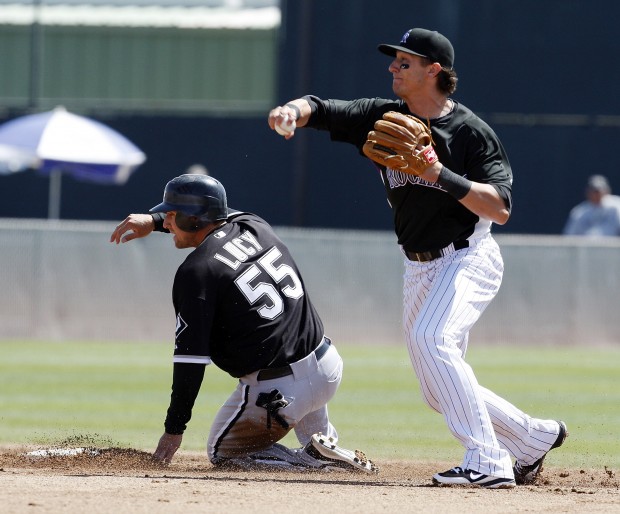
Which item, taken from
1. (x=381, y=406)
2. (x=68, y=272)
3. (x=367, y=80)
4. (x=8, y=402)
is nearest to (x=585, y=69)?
(x=367, y=80)

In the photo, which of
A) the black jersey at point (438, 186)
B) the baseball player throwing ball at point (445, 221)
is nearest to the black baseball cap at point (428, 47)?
the baseball player throwing ball at point (445, 221)

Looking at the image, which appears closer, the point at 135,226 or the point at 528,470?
the point at 528,470

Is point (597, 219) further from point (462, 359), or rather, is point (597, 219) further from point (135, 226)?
point (462, 359)

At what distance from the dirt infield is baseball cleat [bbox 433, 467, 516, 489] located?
0.16ft

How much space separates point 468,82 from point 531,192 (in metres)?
1.74

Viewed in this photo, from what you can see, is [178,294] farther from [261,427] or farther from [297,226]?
[297,226]

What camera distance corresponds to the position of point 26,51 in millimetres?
19484

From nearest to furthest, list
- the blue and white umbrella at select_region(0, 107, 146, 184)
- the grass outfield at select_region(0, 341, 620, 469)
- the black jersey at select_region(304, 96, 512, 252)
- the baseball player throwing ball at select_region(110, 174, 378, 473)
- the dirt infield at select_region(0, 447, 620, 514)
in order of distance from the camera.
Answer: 1. the dirt infield at select_region(0, 447, 620, 514)
2. the black jersey at select_region(304, 96, 512, 252)
3. the baseball player throwing ball at select_region(110, 174, 378, 473)
4. the grass outfield at select_region(0, 341, 620, 469)
5. the blue and white umbrella at select_region(0, 107, 146, 184)

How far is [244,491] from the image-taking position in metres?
5.04

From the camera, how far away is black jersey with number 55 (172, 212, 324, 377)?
5.56m

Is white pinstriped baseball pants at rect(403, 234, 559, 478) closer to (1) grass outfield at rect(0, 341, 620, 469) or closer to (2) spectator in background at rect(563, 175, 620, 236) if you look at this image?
(1) grass outfield at rect(0, 341, 620, 469)

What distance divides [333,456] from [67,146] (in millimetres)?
9532

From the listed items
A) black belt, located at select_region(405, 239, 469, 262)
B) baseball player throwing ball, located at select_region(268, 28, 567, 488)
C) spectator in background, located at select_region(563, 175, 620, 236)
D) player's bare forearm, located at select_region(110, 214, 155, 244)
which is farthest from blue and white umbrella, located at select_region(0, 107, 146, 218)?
black belt, located at select_region(405, 239, 469, 262)

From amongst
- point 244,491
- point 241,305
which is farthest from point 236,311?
point 244,491
